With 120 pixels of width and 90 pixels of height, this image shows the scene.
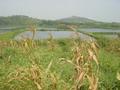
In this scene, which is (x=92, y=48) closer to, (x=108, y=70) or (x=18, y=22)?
(x=108, y=70)

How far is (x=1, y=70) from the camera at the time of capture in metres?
4.82

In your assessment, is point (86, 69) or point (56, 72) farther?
point (56, 72)

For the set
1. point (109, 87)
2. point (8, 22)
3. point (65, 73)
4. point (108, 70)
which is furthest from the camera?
point (8, 22)

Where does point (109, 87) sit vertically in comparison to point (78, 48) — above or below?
below

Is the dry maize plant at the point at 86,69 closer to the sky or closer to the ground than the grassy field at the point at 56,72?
closer to the sky

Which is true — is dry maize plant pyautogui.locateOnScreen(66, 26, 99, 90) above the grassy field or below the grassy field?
above

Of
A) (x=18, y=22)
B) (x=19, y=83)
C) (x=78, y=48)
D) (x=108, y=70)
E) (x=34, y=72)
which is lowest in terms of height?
(x=18, y=22)

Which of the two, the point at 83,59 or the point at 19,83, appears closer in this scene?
the point at 83,59

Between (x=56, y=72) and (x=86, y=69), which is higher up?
(x=86, y=69)

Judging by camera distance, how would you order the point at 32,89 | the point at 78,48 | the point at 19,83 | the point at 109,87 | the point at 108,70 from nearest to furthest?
the point at 78,48
the point at 32,89
the point at 19,83
the point at 109,87
the point at 108,70

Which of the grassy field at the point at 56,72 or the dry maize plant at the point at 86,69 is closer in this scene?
the dry maize plant at the point at 86,69

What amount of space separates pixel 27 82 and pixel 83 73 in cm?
137

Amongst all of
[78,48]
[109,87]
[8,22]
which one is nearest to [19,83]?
[78,48]

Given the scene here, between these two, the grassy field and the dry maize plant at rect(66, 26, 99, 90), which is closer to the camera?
the dry maize plant at rect(66, 26, 99, 90)
